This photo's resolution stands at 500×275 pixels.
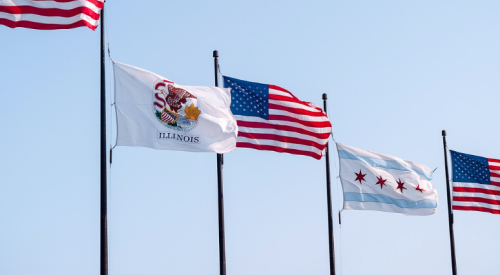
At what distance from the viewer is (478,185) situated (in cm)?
3803

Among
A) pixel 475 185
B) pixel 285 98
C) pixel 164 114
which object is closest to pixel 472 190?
pixel 475 185

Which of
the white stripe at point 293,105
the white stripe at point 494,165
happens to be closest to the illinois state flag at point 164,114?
the white stripe at point 293,105

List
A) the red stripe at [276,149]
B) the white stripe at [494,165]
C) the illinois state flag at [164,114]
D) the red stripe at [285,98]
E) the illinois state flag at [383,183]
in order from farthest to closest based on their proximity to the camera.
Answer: the white stripe at [494,165], the illinois state flag at [383,183], the red stripe at [285,98], the red stripe at [276,149], the illinois state flag at [164,114]

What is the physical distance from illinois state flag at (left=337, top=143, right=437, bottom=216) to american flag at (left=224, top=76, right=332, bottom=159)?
3.26m

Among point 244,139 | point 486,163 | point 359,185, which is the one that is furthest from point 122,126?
point 486,163

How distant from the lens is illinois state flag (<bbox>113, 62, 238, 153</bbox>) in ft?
82.5

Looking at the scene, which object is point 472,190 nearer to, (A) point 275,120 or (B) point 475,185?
(B) point 475,185

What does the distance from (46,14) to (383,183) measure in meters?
15.5

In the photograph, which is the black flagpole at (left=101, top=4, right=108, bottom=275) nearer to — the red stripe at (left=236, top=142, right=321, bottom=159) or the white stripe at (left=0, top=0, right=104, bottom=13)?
the white stripe at (left=0, top=0, right=104, bottom=13)

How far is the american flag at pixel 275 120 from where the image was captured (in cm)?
2866

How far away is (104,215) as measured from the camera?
2241 centimetres

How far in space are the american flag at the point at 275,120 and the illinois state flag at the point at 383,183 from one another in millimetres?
3259

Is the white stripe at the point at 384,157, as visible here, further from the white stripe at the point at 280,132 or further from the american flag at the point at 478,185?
the white stripe at the point at 280,132

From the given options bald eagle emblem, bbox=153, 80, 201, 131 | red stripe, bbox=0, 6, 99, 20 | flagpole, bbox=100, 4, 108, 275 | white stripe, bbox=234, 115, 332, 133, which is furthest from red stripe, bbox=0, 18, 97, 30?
white stripe, bbox=234, 115, 332, 133
